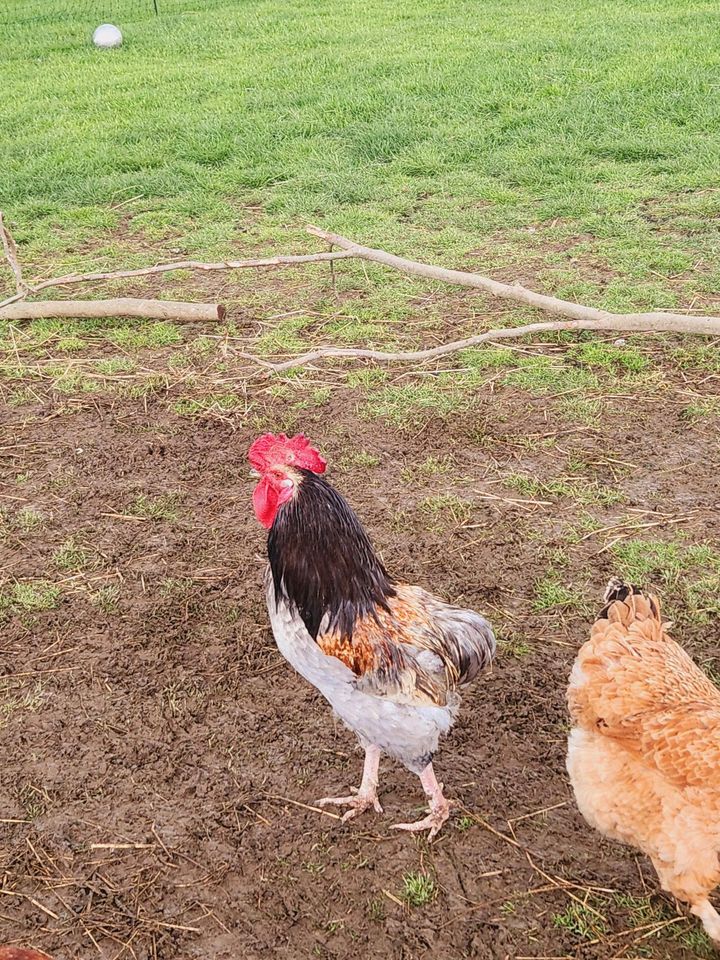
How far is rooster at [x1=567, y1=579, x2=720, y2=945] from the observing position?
8.19 ft

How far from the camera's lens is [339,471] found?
4.73m

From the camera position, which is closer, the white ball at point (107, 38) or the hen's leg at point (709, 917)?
the hen's leg at point (709, 917)

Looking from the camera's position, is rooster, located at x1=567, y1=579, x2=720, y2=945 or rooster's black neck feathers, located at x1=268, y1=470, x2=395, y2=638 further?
rooster's black neck feathers, located at x1=268, y1=470, x2=395, y2=638

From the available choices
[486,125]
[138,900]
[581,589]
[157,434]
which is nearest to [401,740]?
[138,900]

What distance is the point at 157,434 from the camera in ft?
17.0

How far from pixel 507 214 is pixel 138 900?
622 centimetres

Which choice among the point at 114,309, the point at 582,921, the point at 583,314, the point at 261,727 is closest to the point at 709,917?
the point at 582,921

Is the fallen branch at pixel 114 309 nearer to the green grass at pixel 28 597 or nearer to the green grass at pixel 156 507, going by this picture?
the green grass at pixel 156 507

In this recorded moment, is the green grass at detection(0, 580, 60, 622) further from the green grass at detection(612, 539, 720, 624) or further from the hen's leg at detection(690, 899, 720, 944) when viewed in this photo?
the hen's leg at detection(690, 899, 720, 944)

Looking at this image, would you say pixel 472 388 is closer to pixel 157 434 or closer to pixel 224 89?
pixel 157 434

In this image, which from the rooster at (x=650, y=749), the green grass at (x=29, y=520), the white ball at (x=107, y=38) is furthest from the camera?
the white ball at (x=107, y=38)

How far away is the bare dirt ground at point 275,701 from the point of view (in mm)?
2752

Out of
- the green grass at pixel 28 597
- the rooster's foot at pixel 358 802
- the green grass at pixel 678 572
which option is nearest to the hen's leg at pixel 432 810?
the rooster's foot at pixel 358 802

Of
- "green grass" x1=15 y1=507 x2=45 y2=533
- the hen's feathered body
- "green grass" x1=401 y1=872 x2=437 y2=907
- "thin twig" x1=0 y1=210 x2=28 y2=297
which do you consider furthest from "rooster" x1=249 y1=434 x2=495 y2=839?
"thin twig" x1=0 y1=210 x2=28 y2=297
